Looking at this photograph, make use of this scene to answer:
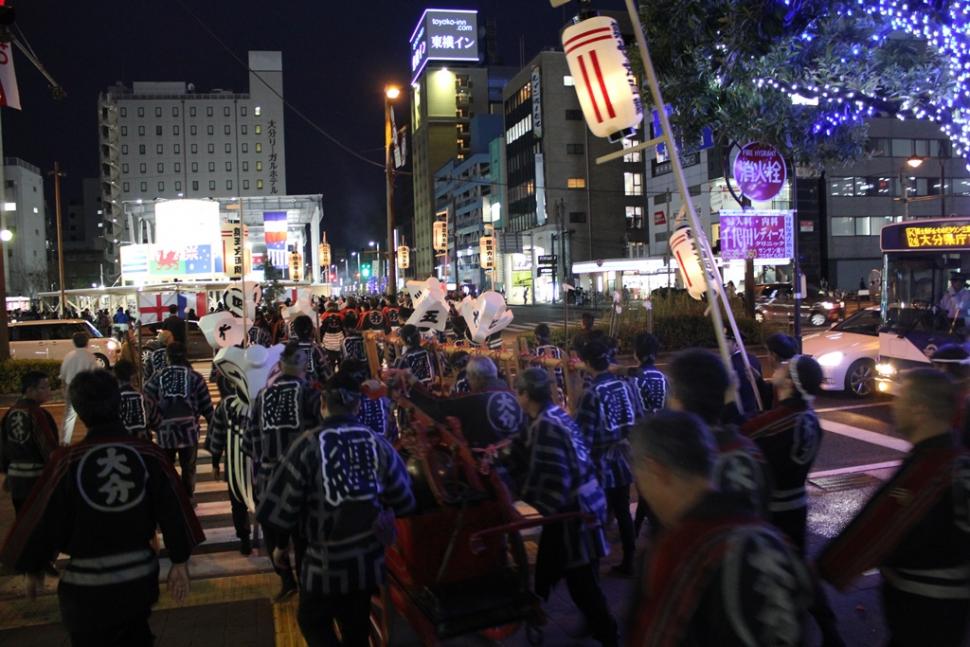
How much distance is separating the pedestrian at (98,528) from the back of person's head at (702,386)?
2.58 meters

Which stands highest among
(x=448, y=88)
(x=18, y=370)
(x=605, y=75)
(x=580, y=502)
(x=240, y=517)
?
(x=448, y=88)

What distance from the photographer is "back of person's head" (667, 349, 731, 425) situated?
11.9 ft

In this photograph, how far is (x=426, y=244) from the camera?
119812 millimetres

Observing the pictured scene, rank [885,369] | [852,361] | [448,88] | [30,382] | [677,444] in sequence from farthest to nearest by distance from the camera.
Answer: [448,88] < [852,361] < [885,369] < [30,382] < [677,444]

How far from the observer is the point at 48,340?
2055 cm

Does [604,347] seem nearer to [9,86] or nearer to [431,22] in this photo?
[9,86]

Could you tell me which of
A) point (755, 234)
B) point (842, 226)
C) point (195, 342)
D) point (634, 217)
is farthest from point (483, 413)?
point (634, 217)

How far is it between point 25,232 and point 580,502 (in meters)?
87.0

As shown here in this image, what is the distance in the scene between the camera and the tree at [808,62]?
8.38 metres

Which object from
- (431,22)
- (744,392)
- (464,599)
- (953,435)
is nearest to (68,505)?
(464,599)

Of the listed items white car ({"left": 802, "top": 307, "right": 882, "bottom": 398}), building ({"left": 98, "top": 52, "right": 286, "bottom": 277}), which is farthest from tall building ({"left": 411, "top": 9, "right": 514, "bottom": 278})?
white car ({"left": 802, "top": 307, "right": 882, "bottom": 398})

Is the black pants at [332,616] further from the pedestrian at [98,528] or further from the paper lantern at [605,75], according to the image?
the paper lantern at [605,75]

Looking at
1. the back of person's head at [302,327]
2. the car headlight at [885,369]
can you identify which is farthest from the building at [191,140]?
the car headlight at [885,369]

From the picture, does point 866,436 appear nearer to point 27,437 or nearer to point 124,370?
point 124,370
